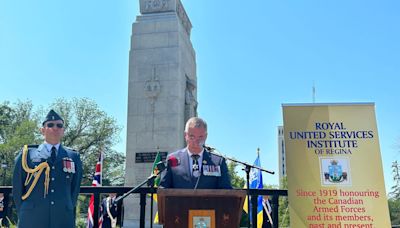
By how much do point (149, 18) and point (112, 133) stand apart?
18122mm

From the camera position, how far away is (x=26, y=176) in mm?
3805

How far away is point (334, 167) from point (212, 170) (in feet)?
4.49

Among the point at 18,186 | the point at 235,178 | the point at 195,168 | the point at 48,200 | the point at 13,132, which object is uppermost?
the point at 13,132

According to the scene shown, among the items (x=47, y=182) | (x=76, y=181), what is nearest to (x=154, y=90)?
(x=76, y=181)

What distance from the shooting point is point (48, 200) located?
372cm

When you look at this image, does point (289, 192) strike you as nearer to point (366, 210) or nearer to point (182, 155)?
point (366, 210)

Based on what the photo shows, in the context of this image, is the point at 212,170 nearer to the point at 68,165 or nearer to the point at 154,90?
the point at 68,165

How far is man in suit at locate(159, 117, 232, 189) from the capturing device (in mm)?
3459

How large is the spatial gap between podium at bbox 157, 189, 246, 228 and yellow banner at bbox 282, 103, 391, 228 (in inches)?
50.3

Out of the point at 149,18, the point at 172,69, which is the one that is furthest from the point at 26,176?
the point at 149,18

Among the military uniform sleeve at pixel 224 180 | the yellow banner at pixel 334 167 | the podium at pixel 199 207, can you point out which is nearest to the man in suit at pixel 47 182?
the podium at pixel 199 207

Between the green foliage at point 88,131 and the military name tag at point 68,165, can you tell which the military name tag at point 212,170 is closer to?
the military name tag at point 68,165

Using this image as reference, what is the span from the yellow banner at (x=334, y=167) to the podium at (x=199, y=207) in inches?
50.3

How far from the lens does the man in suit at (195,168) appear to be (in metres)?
3.46
